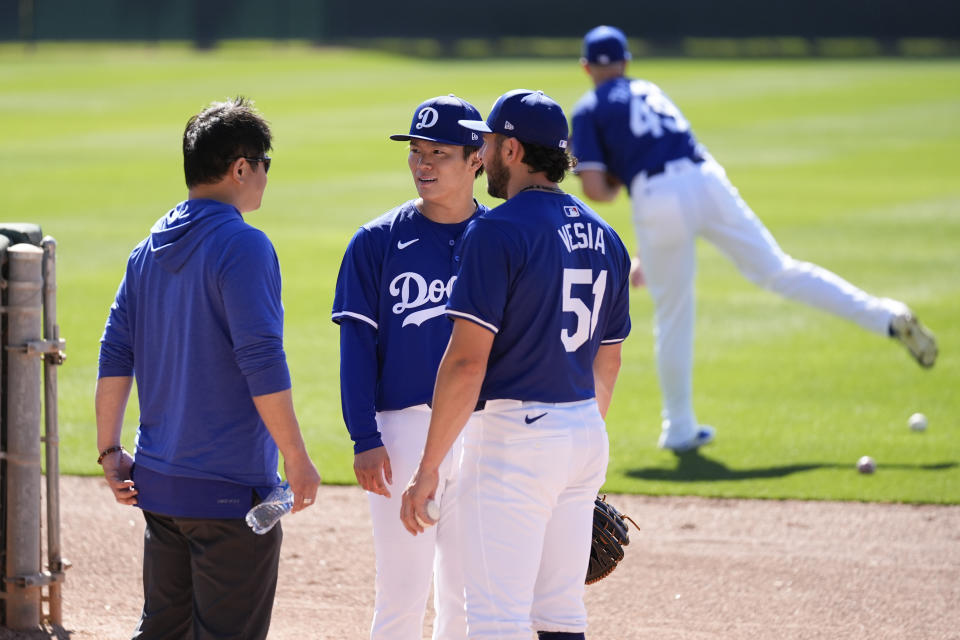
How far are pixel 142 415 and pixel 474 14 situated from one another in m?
46.1

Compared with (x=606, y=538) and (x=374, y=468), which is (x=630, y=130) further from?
(x=374, y=468)

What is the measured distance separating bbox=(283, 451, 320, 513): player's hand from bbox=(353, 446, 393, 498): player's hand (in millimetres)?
256

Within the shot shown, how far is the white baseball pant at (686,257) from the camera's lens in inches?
324

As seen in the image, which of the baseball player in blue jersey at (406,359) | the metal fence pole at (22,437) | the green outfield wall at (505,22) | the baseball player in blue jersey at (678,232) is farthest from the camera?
the green outfield wall at (505,22)

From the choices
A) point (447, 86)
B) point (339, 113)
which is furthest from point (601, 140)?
point (447, 86)

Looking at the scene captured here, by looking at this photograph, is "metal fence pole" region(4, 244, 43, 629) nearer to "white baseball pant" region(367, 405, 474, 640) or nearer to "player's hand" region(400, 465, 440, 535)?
"white baseball pant" region(367, 405, 474, 640)

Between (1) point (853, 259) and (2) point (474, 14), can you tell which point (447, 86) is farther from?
(1) point (853, 259)

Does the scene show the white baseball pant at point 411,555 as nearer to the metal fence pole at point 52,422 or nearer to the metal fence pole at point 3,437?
the metal fence pole at point 52,422

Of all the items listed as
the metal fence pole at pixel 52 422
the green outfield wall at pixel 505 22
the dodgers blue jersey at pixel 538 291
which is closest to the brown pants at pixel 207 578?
the dodgers blue jersey at pixel 538 291

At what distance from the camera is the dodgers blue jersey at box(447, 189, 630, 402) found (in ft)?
12.4

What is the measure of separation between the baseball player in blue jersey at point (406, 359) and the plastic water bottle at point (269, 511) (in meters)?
0.31

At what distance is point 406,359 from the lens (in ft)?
14.2

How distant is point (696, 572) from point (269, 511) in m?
2.84

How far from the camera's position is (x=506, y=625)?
379 centimetres
